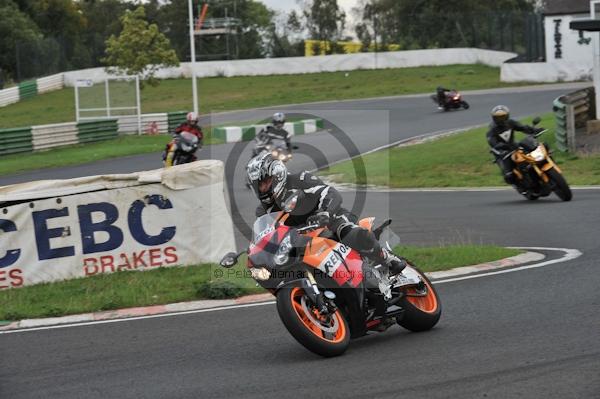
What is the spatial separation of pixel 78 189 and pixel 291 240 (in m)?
4.89

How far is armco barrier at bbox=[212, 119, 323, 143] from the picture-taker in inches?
1318

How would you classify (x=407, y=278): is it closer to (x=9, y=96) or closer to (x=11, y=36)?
(x=9, y=96)

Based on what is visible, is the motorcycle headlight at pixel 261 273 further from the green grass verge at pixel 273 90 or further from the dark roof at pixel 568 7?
the dark roof at pixel 568 7

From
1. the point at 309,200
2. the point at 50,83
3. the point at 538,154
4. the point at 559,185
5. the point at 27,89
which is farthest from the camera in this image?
the point at 50,83

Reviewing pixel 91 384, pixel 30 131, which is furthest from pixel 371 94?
pixel 91 384

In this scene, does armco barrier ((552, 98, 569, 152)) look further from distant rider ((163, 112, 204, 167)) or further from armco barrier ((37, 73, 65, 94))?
armco barrier ((37, 73, 65, 94))

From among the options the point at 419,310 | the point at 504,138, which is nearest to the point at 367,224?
the point at 419,310

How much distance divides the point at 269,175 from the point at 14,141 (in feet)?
86.7

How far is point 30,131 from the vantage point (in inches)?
1278

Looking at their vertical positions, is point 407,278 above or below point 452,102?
below

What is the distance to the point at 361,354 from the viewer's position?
7.15 metres

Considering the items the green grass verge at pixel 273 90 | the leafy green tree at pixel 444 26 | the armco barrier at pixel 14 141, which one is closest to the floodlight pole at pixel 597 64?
the armco barrier at pixel 14 141

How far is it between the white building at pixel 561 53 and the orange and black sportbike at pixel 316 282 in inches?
1572

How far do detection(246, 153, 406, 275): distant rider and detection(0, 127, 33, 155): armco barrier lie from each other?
25802 millimetres
